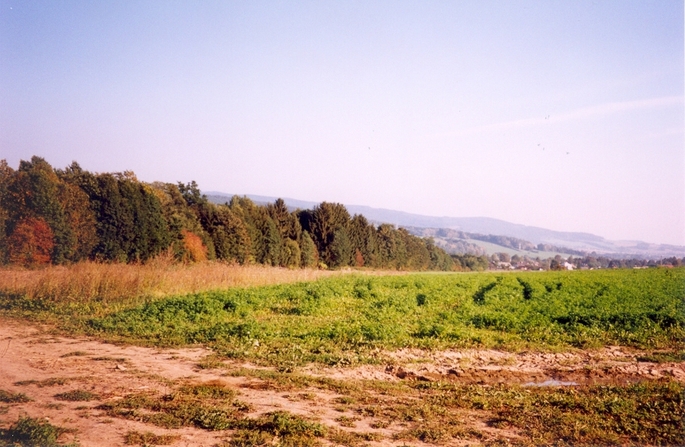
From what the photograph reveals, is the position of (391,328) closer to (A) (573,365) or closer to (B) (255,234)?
(A) (573,365)

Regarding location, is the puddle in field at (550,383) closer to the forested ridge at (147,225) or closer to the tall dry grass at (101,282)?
the tall dry grass at (101,282)

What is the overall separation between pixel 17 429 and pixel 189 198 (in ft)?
150

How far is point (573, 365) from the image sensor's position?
995cm

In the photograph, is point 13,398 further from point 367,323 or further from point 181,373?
point 367,323

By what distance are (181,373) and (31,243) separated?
2609 cm

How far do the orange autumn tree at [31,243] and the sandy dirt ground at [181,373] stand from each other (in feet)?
62.0

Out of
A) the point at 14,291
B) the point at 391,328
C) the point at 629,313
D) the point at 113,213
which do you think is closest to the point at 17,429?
the point at 391,328

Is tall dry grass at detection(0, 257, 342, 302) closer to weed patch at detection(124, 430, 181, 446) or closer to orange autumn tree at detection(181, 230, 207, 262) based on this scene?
weed patch at detection(124, 430, 181, 446)

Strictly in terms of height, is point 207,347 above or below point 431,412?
below

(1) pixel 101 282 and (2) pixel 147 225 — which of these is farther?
(2) pixel 147 225

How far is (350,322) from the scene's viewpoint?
13500 mm

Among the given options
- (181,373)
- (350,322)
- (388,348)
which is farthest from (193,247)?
(181,373)

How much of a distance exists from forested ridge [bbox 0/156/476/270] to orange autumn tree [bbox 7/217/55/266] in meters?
0.05

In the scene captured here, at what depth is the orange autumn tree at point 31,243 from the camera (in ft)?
90.4
